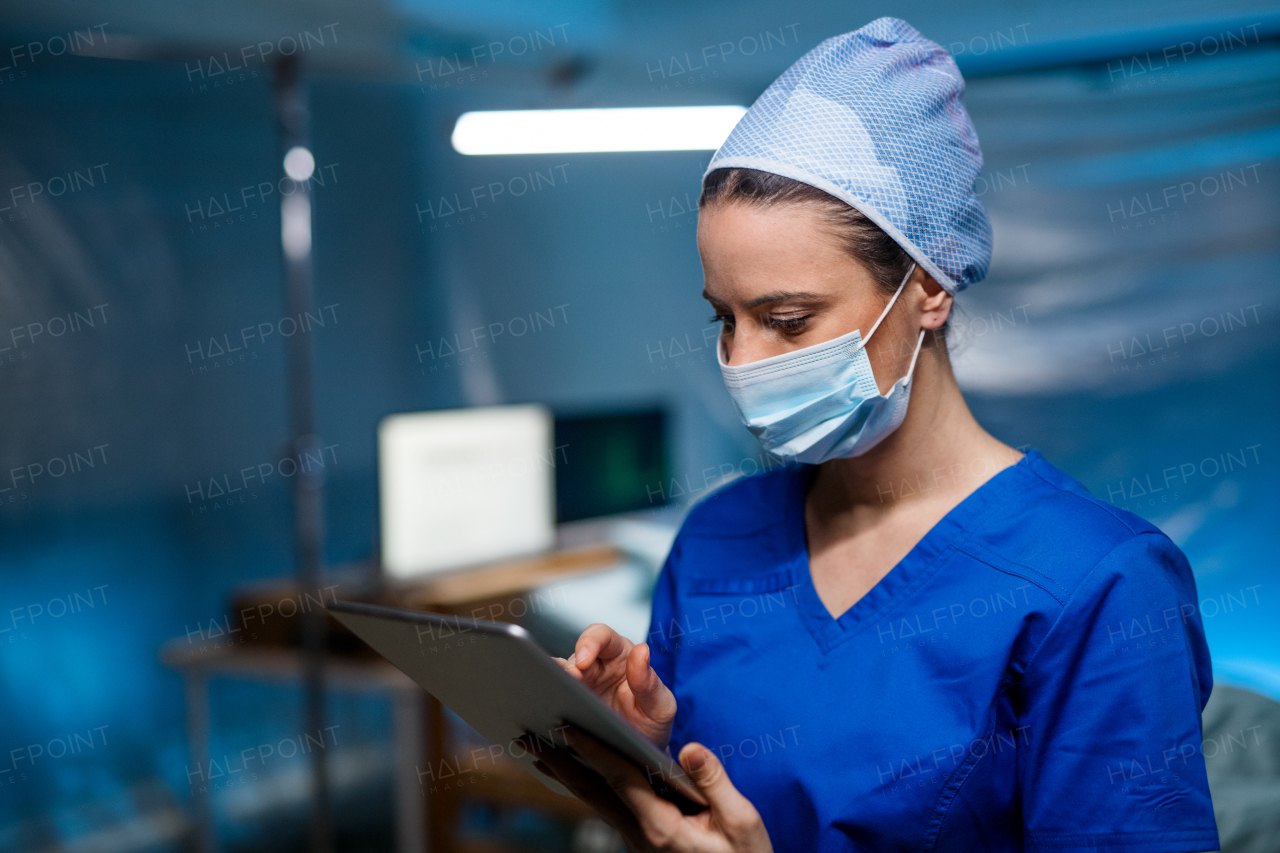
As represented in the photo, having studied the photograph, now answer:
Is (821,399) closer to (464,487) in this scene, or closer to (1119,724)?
(1119,724)

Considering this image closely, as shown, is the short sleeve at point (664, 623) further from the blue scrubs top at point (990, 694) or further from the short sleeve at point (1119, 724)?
the short sleeve at point (1119, 724)

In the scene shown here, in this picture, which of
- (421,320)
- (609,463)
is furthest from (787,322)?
(421,320)

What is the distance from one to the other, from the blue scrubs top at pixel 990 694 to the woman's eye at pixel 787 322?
0.83 ft

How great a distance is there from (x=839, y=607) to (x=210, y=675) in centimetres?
212

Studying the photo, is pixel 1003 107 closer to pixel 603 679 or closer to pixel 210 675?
pixel 603 679

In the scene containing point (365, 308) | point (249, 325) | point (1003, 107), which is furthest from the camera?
point (365, 308)

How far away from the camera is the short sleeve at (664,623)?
1116 millimetres

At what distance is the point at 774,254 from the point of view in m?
0.88

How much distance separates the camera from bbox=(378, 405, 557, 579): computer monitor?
7.33 feet

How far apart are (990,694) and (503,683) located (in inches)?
17.1

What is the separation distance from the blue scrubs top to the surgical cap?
0.85 ft

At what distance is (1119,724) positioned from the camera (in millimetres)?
789

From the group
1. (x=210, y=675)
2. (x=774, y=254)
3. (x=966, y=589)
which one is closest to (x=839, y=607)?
(x=966, y=589)

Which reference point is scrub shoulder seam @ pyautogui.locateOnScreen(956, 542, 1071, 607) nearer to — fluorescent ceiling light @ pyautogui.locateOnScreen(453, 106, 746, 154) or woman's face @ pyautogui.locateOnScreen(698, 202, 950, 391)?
woman's face @ pyautogui.locateOnScreen(698, 202, 950, 391)
